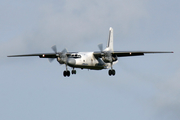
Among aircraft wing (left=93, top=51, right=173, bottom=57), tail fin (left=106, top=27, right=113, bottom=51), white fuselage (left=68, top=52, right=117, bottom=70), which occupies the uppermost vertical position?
tail fin (left=106, top=27, right=113, bottom=51)

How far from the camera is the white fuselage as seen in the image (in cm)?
5262

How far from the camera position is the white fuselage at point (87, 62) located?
52625mm

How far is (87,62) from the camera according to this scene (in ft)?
176

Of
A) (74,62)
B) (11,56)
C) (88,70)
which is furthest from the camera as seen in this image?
(11,56)

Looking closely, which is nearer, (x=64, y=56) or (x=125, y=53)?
(x=64, y=56)

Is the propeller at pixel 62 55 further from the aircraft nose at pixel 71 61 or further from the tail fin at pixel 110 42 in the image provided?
the tail fin at pixel 110 42

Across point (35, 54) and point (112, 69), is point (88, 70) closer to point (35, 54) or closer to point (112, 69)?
point (112, 69)

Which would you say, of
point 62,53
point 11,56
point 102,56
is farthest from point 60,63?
point 11,56

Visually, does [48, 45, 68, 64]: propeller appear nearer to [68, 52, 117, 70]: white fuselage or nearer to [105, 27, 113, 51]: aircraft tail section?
[68, 52, 117, 70]: white fuselage

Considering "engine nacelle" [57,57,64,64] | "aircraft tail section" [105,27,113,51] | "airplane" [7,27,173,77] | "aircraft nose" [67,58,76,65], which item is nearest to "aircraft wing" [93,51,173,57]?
"airplane" [7,27,173,77]

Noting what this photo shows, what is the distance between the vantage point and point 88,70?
55438 millimetres

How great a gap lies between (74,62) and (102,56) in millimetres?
4305

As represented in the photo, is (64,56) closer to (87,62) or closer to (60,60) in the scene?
(60,60)

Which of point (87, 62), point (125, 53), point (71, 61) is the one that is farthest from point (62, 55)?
point (125, 53)
